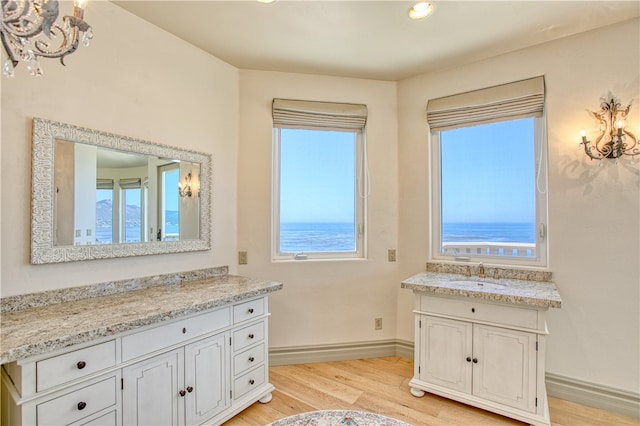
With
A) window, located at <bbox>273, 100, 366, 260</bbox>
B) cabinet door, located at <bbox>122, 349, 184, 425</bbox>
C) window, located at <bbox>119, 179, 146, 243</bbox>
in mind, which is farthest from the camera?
window, located at <bbox>273, 100, 366, 260</bbox>

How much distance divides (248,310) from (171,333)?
539mm

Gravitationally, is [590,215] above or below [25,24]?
below

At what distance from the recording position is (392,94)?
310 cm

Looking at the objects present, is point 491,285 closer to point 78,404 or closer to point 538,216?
point 538,216

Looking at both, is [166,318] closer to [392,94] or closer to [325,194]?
[325,194]

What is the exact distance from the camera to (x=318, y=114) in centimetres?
293

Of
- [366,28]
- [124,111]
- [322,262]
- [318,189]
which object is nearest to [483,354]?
[322,262]

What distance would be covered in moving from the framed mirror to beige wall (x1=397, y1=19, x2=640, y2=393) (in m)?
2.70

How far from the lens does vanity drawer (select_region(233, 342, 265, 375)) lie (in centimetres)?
209

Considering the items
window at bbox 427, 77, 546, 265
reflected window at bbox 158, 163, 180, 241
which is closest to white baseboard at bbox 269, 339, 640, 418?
window at bbox 427, 77, 546, 265

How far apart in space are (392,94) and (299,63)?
953 millimetres

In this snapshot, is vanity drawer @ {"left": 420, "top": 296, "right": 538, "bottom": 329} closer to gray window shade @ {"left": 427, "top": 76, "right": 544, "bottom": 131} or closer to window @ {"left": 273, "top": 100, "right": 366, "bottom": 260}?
window @ {"left": 273, "top": 100, "right": 366, "bottom": 260}

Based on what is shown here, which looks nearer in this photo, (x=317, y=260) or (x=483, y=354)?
(x=483, y=354)

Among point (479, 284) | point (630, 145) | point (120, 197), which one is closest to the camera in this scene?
point (120, 197)
